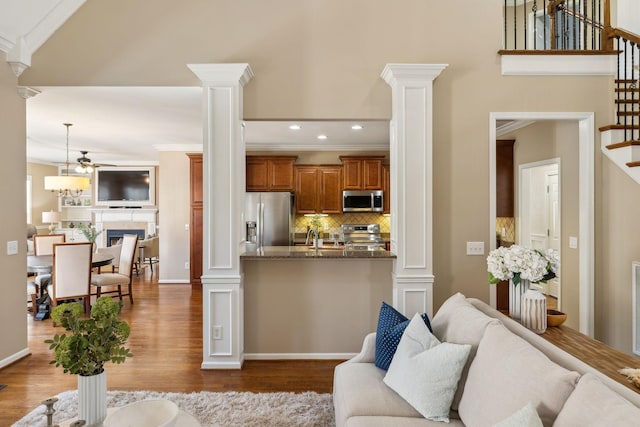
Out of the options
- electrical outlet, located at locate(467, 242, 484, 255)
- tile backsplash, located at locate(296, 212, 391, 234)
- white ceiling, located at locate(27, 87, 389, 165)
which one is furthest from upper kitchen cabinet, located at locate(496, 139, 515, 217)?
electrical outlet, located at locate(467, 242, 484, 255)

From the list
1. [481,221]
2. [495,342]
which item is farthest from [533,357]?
[481,221]

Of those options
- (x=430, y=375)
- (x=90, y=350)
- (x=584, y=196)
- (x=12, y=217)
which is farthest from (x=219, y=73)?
(x=584, y=196)

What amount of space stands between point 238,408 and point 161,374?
0.99 meters

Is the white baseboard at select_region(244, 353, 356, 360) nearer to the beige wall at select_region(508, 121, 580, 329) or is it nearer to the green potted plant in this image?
the green potted plant

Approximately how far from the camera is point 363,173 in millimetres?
7078

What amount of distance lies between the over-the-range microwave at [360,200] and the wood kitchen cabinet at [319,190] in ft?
0.45

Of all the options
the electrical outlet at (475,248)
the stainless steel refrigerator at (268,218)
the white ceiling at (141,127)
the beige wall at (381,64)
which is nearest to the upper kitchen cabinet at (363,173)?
the white ceiling at (141,127)

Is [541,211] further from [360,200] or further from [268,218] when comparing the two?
[268,218]

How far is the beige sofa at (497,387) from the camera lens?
3.97 feet

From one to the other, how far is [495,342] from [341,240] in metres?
5.38

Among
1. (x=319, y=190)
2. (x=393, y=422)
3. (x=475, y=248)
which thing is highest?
(x=319, y=190)

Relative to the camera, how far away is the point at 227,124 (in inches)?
133

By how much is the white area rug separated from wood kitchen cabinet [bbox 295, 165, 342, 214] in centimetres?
453

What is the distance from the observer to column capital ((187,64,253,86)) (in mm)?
3320
